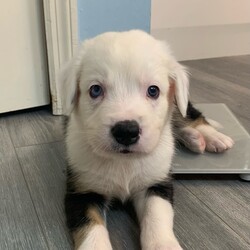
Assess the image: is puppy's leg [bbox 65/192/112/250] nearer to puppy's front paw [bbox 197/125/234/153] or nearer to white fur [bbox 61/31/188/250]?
white fur [bbox 61/31/188/250]

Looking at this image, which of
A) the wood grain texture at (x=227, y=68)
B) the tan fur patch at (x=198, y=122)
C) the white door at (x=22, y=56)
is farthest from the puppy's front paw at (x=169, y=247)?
the wood grain texture at (x=227, y=68)

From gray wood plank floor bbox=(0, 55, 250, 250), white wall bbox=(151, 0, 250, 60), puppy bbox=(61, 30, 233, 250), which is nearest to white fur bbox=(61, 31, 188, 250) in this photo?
puppy bbox=(61, 30, 233, 250)

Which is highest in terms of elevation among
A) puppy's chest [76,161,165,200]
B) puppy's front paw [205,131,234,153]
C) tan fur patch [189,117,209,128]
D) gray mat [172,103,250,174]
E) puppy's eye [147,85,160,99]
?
puppy's eye [147,85,160,99]

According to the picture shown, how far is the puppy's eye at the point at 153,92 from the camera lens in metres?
1.17

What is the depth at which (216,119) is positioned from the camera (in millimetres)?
2053

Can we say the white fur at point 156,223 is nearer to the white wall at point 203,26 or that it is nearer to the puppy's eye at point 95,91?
the puppy's eye at point 95,91

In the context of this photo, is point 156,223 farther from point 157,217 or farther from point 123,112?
point 123,112

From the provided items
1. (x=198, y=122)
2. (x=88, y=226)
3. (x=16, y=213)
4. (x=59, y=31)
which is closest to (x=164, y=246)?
(x=88, y=226)

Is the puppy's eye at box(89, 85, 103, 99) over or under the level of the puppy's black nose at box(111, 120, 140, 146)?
over

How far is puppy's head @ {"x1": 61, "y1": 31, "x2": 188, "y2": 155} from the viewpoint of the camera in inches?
41.9

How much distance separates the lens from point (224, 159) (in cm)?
164

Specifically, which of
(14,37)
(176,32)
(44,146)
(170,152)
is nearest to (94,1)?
(14,37)

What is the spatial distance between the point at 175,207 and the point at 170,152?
0.62ft

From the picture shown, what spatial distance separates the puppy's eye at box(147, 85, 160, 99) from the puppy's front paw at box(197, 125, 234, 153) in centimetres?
62
